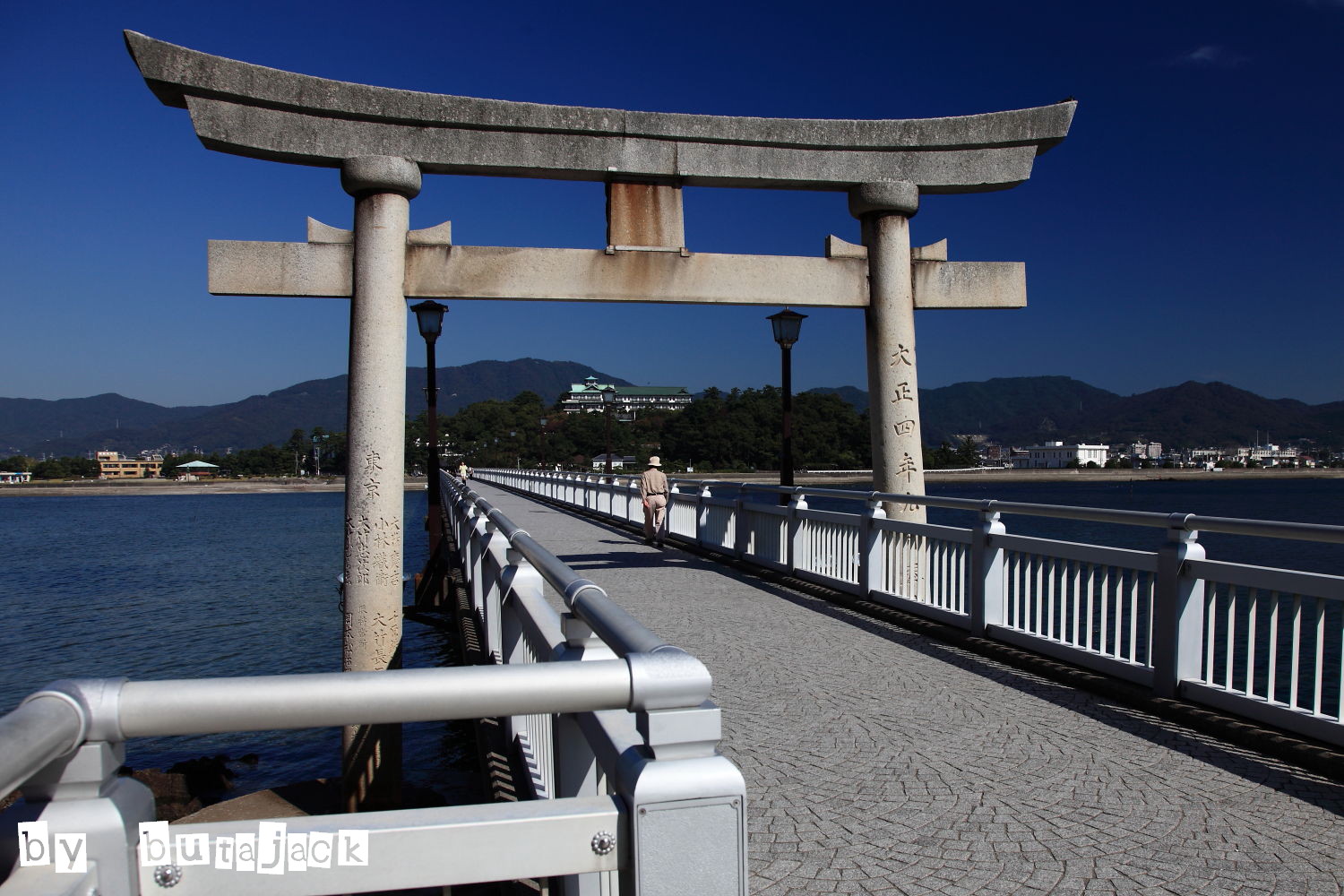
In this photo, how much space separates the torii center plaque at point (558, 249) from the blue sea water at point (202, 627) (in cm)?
428

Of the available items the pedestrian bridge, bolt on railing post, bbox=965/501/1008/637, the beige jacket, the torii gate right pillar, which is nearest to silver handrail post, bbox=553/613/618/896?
the pedestrian bridge

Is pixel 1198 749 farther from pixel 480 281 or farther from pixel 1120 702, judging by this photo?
pixel 480 281

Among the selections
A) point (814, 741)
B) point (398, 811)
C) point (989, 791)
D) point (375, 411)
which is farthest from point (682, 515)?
point (398, 811)

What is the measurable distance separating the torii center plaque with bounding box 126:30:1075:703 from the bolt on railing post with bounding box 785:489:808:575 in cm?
176

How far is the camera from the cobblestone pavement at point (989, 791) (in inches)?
148

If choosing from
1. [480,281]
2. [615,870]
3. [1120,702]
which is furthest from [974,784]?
[480,281]

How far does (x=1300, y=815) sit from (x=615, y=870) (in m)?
3.85

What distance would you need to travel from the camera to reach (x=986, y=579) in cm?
817

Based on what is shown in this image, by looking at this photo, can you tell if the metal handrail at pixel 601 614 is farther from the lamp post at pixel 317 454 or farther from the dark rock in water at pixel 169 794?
the lamp post at pixel 317 454

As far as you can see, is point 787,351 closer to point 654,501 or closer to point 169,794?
point 654,501

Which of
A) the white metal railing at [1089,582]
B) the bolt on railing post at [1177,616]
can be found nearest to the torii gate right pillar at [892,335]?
the white metal railing at [1089,582]

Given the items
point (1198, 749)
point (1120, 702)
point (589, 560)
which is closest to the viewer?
point (1198, 749)

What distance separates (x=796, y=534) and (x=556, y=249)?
532 cm

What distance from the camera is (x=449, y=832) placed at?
5.98 ft
